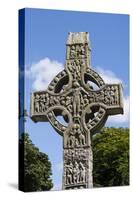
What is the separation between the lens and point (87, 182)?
36.4 ft

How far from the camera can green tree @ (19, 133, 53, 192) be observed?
10.6 metres

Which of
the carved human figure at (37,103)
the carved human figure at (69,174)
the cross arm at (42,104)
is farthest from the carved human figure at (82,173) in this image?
the carved human figure at (37,103)

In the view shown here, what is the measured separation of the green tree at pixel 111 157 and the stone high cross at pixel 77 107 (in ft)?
0.33

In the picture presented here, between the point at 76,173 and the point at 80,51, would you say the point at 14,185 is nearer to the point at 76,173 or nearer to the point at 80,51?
the point at 76,173

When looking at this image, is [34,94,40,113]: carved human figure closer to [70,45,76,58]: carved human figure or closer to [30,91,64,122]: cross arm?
[30,91,64,122]: cross arm

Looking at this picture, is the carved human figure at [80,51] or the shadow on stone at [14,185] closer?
the shadow on stone at [14,185]

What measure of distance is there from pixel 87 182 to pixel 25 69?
1629mm

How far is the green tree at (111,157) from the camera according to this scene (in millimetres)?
11164

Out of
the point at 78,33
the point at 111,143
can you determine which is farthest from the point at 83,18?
the point at 111,143

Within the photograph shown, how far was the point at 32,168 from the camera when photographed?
35.0 feet

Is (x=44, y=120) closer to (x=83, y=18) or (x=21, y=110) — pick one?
(x=21, y=110)

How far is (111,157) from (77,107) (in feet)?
2.71

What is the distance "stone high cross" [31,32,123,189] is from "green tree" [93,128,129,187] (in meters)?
0.10

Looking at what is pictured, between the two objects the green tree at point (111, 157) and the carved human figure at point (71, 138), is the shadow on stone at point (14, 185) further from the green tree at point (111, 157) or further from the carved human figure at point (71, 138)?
the green tree at point (111, 157)
